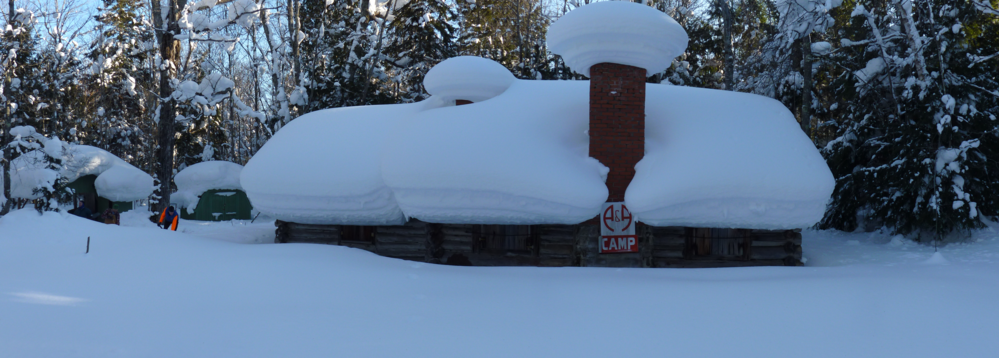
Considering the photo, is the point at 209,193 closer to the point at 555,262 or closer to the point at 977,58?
the point at 555,262

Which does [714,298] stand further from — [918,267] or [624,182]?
[918,267]

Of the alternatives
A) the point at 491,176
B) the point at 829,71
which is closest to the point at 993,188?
the point at 829,71

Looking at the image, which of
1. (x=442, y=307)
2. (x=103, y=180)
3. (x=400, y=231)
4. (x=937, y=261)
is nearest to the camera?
(x=442, y=307)

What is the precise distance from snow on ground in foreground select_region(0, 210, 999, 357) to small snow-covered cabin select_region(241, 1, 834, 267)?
0.94 metres

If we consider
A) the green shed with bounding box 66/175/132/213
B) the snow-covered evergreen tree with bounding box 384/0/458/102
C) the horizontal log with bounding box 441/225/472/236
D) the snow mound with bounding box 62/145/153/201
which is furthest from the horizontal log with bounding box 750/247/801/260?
the green shed with bounding box 66/175/132/213

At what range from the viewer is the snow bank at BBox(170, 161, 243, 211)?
22.8m

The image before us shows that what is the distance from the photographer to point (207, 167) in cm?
2291

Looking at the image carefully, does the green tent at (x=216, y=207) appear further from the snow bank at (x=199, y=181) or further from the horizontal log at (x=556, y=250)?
the horizontal log at (x=556, y=250)

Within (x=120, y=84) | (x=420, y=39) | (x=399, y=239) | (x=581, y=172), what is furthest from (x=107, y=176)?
(x=581, y=172)

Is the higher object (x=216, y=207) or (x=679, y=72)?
(x=679, y=72)

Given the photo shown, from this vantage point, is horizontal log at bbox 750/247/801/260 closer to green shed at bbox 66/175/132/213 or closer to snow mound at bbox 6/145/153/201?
snow mound at bbox 6/145/153/201

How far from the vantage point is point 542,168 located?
816cm

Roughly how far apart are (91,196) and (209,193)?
5.12 meters

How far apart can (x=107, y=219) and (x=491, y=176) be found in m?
11.9
